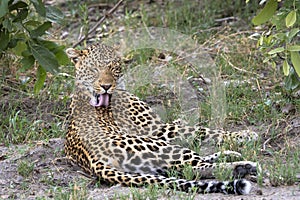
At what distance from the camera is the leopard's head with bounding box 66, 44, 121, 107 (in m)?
6.98

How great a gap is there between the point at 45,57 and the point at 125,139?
3.40ft

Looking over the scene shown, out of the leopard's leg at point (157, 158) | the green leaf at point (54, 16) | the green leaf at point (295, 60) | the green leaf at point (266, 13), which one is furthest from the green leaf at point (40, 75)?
the green leaf at point (295, 60)

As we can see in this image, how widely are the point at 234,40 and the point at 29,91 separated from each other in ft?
9.61

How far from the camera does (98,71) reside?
23.2ft

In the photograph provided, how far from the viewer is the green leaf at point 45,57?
6418 mm

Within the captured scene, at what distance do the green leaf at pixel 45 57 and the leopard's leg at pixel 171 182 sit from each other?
3.30 ft

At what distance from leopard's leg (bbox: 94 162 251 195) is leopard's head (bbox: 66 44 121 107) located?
1.14 meters

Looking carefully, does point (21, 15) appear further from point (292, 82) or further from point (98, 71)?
point (292, 82)

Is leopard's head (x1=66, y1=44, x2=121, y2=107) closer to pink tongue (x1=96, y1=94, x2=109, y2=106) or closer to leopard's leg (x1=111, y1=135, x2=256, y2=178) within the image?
pink tongue (x1=96, y1=94, x2=109, y2=106)

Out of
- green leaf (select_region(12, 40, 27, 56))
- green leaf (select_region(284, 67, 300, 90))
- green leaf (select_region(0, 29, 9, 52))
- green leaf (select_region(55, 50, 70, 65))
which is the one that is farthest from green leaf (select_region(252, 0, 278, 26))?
green leaf (select_region(12, 40, 27, 56))

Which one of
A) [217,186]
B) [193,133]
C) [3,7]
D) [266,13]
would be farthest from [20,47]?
[217,186]

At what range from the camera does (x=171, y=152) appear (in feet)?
20.4

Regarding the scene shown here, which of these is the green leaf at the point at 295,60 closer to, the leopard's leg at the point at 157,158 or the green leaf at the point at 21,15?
the leopard's leg at the point at 157,158

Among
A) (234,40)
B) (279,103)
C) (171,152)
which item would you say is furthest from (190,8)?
(171,152)
